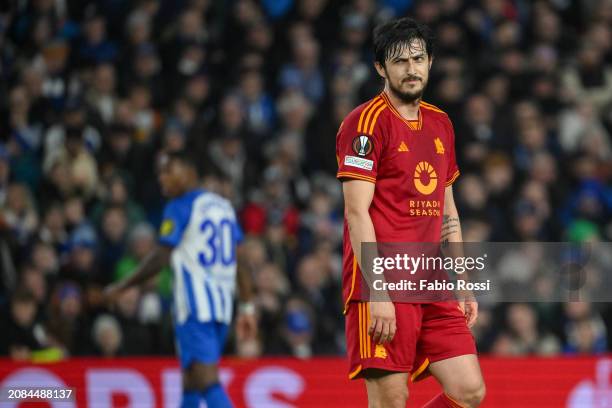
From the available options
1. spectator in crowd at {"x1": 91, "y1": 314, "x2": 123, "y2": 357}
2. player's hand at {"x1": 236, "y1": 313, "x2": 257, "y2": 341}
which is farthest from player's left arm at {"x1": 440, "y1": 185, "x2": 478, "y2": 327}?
spectator in crowd at {"x1": 91, "y1": 314, "x2": 123, "y2": 357}

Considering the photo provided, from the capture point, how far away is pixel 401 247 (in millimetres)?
5055

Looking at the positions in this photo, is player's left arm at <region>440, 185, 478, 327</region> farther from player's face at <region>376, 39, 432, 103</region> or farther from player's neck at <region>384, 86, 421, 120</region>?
player's face at <region>376, 39, 432, 103</region>

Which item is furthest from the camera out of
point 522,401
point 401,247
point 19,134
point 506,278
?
point 19,134

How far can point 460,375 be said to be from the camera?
4.98 m

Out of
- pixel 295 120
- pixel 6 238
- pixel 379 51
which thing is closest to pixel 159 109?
pixel 295 120

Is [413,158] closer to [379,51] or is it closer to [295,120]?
[379,51]

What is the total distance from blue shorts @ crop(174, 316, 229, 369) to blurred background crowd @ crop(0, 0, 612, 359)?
1.74 meters

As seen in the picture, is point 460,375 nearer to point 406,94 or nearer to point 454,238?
point 454,238

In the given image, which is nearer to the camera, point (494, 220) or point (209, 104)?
point (494, 220)

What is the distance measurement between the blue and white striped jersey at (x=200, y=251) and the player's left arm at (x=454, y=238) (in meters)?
2.36

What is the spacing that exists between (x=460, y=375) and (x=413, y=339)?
0.24 m

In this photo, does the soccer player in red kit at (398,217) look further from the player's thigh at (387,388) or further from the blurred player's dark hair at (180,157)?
the blurred player's dark hair at (180,157)

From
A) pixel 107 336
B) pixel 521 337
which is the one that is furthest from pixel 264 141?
pixel 521 337

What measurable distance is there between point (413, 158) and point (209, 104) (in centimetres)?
596
